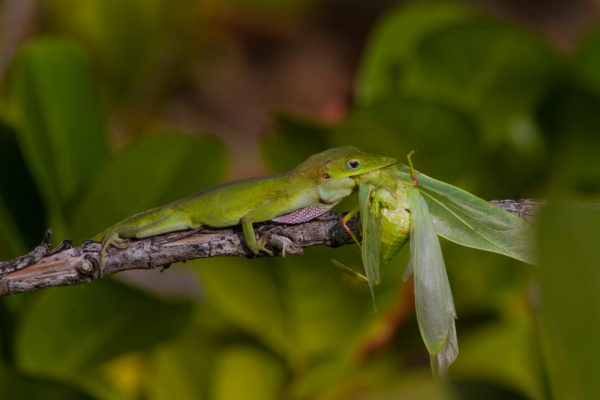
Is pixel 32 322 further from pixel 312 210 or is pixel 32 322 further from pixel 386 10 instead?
pixel 386 10

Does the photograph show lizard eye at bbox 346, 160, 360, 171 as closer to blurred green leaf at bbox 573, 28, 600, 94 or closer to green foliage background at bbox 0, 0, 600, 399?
green foliage background at bbox 0, 0, 600, 399

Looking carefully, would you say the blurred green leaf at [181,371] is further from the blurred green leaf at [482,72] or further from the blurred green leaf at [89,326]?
the blurred green leaf at [482,72]

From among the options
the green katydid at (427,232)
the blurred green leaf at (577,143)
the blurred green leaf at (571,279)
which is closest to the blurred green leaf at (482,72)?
the blurred green leaf at (577,143)

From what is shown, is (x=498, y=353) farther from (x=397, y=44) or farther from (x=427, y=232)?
(x=397, y=44)

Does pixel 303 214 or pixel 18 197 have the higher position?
pixel 18 197

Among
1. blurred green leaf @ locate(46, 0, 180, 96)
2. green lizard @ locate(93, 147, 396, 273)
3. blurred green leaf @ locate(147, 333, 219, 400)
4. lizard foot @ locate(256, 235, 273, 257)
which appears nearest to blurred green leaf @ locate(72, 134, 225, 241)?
green lizard @ locate(93, 147, 396, 273)

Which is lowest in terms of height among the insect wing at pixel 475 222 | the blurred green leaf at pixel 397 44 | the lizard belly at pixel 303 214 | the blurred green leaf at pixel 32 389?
the blurred green leaf at pixel 32 389

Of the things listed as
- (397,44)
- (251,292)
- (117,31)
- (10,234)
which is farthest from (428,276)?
(117,31)
